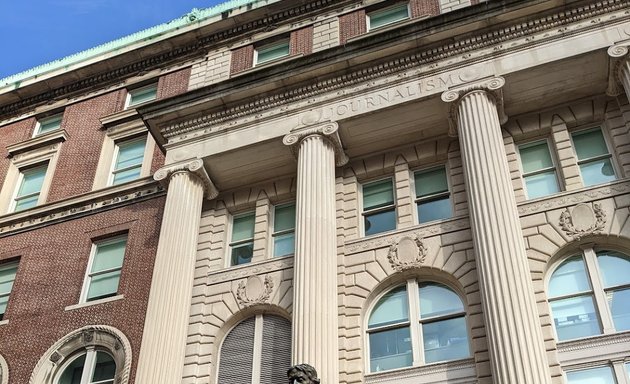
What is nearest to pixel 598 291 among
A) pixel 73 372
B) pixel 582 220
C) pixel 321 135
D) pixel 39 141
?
pixel 582 220

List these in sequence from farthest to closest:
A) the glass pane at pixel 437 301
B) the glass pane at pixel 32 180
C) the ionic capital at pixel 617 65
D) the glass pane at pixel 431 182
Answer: the glass pane at pixel 32 180
the glass pane at pixel 431 182
the ionic capital at pixel 617 65
the glass pane at pixel 437 301

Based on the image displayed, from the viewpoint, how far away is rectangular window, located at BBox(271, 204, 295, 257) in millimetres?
21250

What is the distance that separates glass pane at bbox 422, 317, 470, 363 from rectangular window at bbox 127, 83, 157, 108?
51.8 feet

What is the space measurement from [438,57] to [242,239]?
308 inches

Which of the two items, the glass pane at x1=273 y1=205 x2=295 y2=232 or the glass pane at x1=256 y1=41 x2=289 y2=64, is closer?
the glass pane at x1=273 y1=205 x2=295 y2=232

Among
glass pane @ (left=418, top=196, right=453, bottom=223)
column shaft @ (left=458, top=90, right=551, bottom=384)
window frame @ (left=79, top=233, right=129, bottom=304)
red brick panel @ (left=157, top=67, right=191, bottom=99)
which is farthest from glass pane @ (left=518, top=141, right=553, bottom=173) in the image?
red brick panel @ (left=157, top=67, right=191, bottom=99)

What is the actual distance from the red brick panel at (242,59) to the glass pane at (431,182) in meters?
8.52

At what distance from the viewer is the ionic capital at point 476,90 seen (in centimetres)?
1986

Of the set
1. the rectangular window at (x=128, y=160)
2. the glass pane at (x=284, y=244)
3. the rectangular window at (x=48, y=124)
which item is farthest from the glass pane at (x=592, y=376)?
the rectangular window at (x=48, y=124)

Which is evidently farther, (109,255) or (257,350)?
(109,255)

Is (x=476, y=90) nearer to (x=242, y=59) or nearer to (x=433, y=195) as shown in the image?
(x=433, y=195)

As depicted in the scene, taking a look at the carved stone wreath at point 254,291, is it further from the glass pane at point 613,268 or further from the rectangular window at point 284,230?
the glass pane at point 613,268

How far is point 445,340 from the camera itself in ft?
56.6

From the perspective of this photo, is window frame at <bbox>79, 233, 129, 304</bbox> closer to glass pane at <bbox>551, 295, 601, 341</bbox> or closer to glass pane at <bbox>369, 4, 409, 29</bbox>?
glass pane at <bbox>369, 4, 409, 29</bbox>
